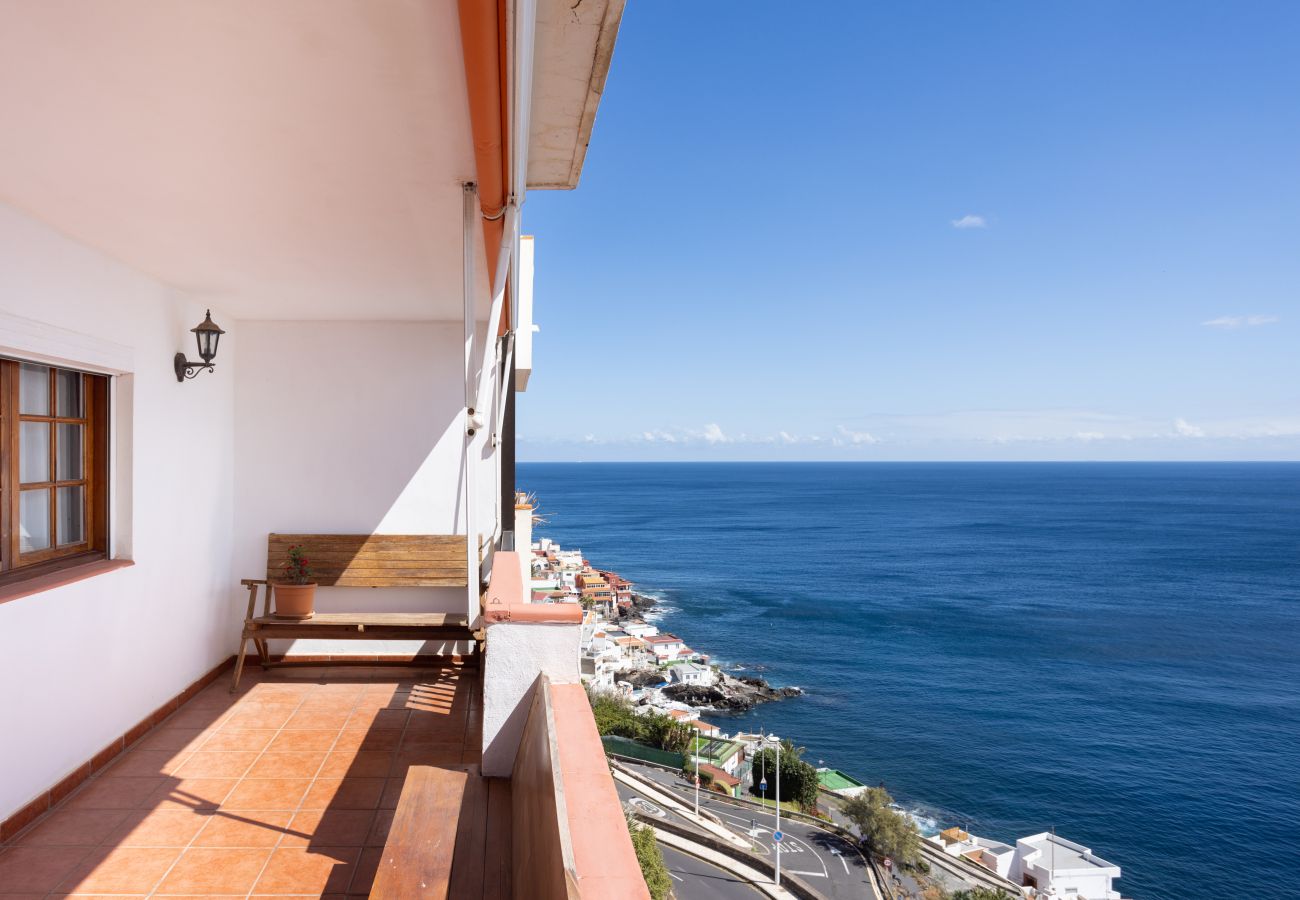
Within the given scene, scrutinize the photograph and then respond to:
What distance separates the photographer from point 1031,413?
310 feet

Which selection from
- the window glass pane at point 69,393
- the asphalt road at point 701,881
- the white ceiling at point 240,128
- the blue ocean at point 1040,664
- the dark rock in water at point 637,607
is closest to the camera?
the white ceiling at point 240,128

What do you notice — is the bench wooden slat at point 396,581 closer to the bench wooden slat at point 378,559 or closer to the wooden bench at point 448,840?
the bench wooden slat at point 378,559

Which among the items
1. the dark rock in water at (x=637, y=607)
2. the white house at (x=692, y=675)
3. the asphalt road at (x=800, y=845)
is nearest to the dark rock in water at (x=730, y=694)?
the white house at (x=692, y=675)

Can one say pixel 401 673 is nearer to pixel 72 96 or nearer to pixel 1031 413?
pixel 72 96

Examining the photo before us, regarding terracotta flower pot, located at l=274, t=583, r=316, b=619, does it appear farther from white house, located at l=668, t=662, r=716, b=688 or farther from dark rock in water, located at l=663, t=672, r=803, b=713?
white house, located at l=668, t=662, r=716, b=688

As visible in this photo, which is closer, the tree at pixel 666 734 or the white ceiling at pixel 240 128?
the white ceiling at pixel 240 128

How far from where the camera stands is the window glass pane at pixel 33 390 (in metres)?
2.84

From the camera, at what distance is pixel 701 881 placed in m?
14.9

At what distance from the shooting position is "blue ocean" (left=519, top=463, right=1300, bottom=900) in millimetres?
18672

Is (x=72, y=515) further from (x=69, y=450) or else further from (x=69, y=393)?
(x=69, y=393)

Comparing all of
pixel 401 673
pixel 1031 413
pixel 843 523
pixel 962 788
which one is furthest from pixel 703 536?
pixel 1031 413

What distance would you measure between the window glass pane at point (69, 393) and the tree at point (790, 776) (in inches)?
788

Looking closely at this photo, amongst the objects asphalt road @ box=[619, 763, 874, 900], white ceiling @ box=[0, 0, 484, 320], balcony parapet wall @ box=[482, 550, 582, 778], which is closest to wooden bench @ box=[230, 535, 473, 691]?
white ceiling @ box=[0, 0, 484, 320]

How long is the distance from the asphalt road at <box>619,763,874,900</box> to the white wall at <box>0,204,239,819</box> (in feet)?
42.9
